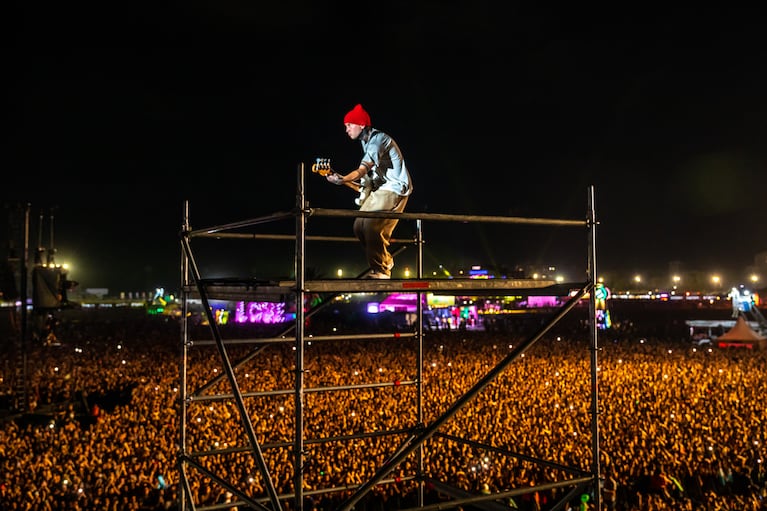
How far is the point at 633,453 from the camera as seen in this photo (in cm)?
901

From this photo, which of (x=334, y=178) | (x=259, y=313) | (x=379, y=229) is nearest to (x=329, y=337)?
(x=379, y=229)

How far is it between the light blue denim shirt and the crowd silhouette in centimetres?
149

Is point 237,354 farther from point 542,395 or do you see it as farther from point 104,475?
point 104,475

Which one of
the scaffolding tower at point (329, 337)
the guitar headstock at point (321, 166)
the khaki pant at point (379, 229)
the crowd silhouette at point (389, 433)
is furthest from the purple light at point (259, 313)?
the guitar headstock at point (321, 166)

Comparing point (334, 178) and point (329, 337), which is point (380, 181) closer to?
point (334, 178)

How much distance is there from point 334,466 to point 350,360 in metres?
7.72

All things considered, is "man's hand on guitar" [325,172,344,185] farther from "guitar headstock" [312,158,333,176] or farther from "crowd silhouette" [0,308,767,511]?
"crowd silhouette" [0,308,767,511]

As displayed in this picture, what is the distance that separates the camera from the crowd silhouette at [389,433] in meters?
7.79

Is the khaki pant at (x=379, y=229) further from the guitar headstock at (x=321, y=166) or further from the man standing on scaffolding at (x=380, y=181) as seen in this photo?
the guitar headstock at (x=321, y=166)

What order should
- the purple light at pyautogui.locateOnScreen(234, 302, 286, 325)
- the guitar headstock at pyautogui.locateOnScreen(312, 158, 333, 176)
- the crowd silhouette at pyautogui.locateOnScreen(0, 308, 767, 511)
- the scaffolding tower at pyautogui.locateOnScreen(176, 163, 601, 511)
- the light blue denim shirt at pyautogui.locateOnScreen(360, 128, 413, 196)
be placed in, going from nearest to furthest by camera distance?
the scaffolding tower at pyautogui.locateOnScreen(176, 163, 601, 511), the guitar headstock at pyautogui.locateOnScreen(312, 158, 333, 176), the light blue denim shirt at pyautogui.locateOnScreen(360, 128, 413, 196), the crowd silhouette at pyautogui.locateOnScreen(0, 308, 767, 511), the purple light at pyautogui.locateOnScreen(234, 302, 286, 325)

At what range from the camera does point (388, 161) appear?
4.92 meters

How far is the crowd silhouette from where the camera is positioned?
7.79m

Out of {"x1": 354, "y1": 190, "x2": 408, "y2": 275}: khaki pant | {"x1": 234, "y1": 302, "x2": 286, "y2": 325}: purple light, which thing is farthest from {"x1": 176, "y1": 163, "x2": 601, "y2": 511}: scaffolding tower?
{"x1": 234, "y1": 302, "x2": 286, "y2": 325}: purple light

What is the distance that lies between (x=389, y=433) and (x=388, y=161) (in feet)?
7.60
